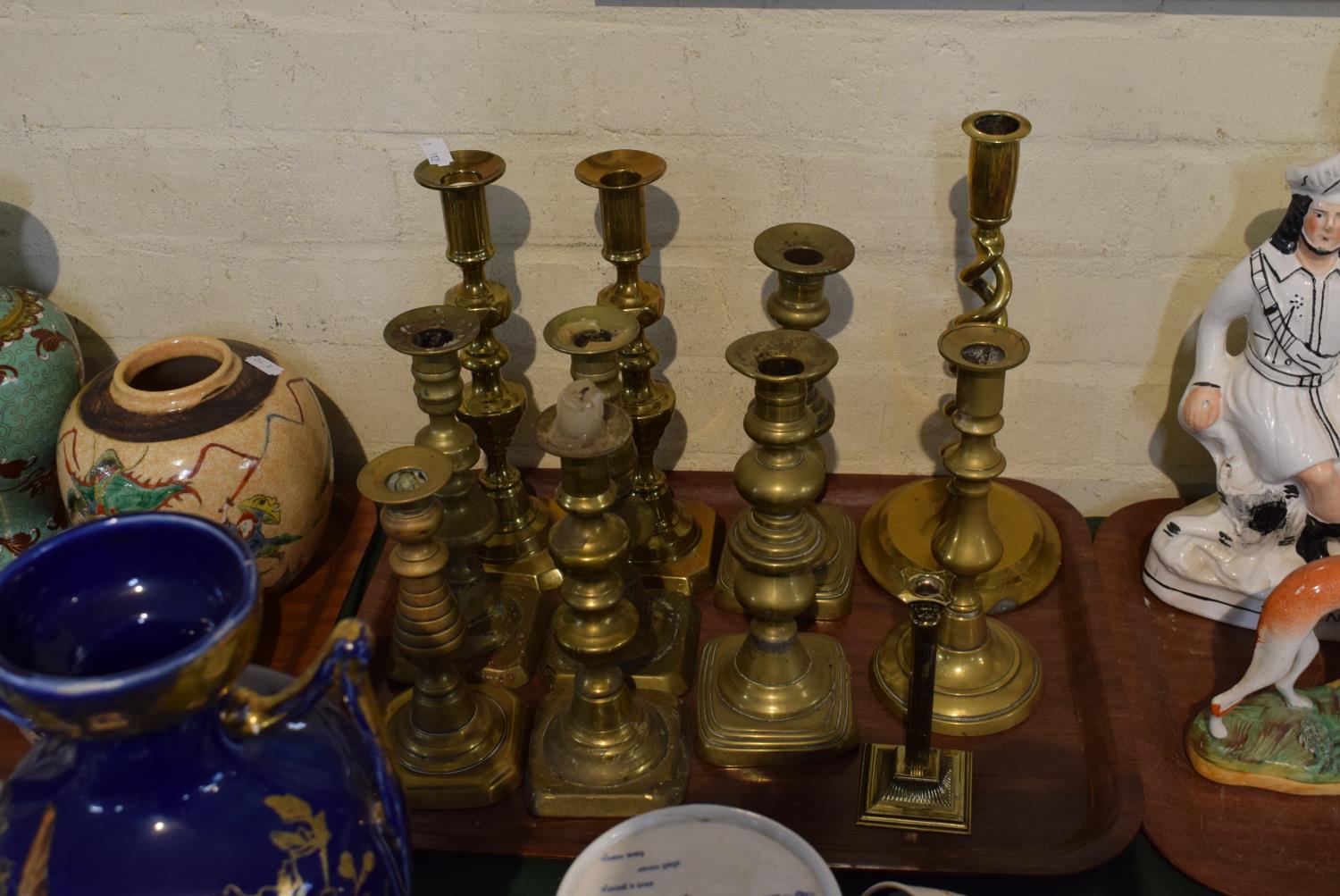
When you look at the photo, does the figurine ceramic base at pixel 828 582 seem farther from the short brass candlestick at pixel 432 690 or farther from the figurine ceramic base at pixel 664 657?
the short brass candlestick at pixel 432 690

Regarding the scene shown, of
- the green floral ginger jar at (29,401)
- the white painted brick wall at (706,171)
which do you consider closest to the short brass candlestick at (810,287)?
the white painted brick wall at (706,171)

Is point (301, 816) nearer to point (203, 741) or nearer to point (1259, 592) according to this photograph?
point (203, 741)

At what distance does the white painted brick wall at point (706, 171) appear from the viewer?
4.12 feet

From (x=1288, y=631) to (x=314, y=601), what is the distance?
38.9 inches

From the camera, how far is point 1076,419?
1503 millimetres

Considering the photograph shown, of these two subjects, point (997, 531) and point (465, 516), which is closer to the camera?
point (465, 516)

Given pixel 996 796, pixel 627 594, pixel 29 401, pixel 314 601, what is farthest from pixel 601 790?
pixel 29 401

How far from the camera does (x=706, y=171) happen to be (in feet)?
4.42

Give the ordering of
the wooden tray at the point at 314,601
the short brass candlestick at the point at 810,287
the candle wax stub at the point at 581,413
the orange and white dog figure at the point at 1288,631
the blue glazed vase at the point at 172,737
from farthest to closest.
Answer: the wooden tray at the point at 314,601, the short brass candlestick at the point at 810,287, the orange and white dog figure at the point at 1288,631, the candle wax stub at the point at 581,413, the blue glazed vase at the point at 172,737

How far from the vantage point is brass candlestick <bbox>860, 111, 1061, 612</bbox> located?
1158 millimetres

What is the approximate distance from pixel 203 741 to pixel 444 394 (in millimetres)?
464

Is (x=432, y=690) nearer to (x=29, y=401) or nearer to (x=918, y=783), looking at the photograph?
(x=918, y=783)

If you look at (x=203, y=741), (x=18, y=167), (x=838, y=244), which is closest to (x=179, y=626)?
(x=203, y=741)

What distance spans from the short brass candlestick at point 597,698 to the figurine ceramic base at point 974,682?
0.72ft
